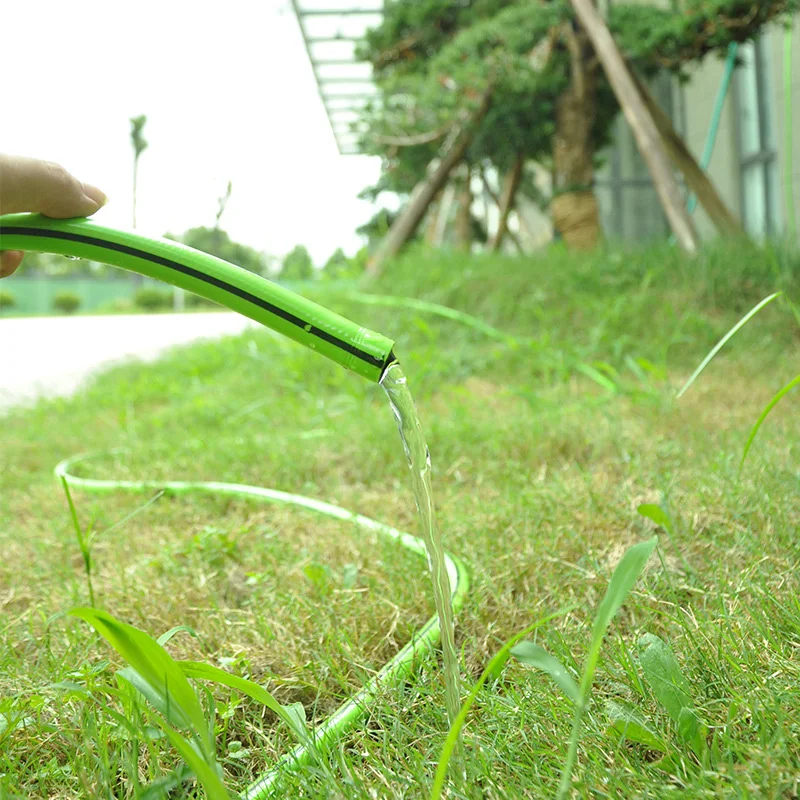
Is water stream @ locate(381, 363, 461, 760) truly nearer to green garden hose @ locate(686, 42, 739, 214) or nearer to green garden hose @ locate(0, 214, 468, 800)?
green garden hose @ locate(0, 214, 468, 800)

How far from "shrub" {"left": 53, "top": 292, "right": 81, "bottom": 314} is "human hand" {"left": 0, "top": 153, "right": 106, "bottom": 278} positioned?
27889 millimetres

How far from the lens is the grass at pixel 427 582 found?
2.52 feet

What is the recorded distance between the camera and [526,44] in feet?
13.8

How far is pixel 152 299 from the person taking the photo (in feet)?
86.6

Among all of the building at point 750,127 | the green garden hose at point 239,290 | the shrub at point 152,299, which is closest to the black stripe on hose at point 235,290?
the green garden hose at point 239,290

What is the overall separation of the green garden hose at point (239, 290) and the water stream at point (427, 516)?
0.13 ft

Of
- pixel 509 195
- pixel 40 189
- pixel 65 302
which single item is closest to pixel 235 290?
pixel 40 189

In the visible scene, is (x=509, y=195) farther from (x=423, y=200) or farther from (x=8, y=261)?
(x=8, y=261)

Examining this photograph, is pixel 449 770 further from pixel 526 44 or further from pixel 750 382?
pixel 526 44

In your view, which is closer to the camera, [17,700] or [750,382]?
[17,700]

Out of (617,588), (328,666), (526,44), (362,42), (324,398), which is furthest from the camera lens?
(362,42)

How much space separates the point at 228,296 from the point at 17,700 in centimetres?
59

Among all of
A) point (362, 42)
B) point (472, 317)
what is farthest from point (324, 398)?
point (362, 42)

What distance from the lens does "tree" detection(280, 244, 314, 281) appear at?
4530 millimetres
